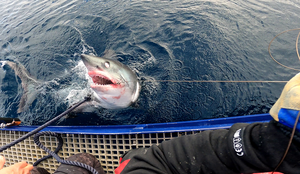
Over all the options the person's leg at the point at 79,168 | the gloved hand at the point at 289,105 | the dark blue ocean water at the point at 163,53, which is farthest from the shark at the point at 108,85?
the gloved hand at the point at 289,105

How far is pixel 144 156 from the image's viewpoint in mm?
1065

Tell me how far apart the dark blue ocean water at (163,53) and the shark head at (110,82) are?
13.2 inches

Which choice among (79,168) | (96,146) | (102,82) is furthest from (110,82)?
(79,168)

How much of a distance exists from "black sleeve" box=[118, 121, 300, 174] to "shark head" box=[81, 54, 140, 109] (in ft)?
4.85

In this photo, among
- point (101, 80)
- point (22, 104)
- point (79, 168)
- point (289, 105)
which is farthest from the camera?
point (22, 104)

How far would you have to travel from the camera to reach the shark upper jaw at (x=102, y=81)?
7.57ft

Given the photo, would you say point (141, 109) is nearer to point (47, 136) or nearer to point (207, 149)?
point (47, 136)

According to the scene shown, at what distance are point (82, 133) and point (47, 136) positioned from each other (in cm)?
61

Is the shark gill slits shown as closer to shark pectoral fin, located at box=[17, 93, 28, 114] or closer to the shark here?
the shark

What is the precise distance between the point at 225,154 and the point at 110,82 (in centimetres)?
192

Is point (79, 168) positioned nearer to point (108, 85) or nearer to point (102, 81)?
point (108, 85)

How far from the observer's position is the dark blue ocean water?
9.55ft

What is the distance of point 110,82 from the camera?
8.14ft

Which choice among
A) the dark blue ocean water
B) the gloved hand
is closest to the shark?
the dark blue ocean water
